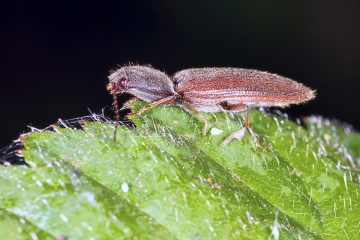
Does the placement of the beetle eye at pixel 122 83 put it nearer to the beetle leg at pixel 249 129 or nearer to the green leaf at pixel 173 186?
the green leaf at pixel 173 186

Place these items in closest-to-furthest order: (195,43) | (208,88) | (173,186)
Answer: (173,186) < (208,88) < (195,43)

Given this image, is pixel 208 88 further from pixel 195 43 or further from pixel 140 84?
pixel 195 43

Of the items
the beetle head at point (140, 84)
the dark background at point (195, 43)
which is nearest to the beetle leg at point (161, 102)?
the beetle head at point (140, 84)

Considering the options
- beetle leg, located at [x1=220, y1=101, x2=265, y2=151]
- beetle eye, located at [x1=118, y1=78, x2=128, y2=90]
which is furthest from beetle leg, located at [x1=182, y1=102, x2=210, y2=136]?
beetle eye, located at [x1=118, y1=78, x2=128, y2=90]

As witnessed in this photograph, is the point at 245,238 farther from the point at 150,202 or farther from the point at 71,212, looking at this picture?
the point at 71,212

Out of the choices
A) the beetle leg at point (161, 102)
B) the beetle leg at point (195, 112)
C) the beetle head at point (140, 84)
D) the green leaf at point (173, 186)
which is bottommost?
the green leaf at point (173, 186)

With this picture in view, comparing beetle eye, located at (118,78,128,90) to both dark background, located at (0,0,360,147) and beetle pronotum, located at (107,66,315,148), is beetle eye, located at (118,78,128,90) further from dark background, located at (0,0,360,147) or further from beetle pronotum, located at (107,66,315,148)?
dark background, located at (0,0,360,147)

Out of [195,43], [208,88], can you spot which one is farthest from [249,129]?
[195,43]

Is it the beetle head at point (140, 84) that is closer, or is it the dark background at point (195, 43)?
the beetle head at point (140, 84)
